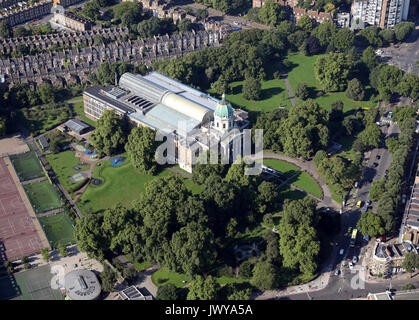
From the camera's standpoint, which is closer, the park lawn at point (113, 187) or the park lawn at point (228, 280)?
the park lawn at point (228, 280)

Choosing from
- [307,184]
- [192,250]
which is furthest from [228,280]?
[307,184]

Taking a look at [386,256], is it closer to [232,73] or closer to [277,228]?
[277,228]

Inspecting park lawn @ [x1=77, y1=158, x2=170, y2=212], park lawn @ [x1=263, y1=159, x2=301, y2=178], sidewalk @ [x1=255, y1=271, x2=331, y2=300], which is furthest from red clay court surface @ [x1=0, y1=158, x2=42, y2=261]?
park lawn @ [x1=263, y1=159, x2=301, y2=178]

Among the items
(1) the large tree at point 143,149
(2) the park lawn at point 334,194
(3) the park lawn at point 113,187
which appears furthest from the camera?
(1) the large tree at point 143,149

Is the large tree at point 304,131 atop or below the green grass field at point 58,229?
atop

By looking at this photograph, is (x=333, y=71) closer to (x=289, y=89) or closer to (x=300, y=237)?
(x=289, y=89)

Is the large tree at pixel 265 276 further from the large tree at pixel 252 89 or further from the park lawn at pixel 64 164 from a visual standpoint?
the large tree at pixel 252 89

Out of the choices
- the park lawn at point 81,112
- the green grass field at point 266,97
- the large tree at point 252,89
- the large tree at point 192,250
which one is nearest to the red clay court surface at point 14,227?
the large tree at point 192,250
